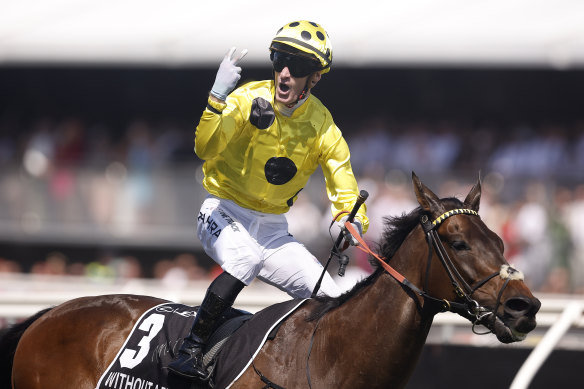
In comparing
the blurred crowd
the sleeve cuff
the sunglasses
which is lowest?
the blurred crowd

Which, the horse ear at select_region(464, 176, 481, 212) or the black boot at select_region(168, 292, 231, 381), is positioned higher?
the horse ear at select_region(464, 176, 481, 212)

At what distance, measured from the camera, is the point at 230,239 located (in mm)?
4109

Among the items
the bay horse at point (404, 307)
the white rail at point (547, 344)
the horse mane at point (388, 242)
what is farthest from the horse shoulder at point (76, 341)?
the white rail at point (547, 344)

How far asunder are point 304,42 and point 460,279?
1355 millimetres

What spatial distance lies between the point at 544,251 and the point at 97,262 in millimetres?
6659

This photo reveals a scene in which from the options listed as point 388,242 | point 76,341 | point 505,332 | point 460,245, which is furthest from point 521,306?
point 76,341

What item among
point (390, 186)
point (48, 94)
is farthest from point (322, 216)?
point (48, 94)

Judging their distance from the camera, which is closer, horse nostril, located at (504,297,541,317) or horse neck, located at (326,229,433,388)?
horse nostril, located at (504,297,541,317)

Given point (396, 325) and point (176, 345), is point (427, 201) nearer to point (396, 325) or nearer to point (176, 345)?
point (396, 325)

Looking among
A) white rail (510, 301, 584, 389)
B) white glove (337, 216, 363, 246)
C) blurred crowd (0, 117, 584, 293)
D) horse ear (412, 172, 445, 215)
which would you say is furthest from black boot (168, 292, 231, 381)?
blurred crowd (0, 117, 584, 293)

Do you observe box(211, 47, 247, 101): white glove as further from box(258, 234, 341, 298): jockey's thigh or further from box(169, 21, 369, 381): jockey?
box(258, 234, 341, 298): jockey's thigh

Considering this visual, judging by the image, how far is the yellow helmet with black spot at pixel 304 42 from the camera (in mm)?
4098

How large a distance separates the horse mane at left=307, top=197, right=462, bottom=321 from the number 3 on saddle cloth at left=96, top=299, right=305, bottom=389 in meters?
0.14

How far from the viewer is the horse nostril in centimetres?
335
